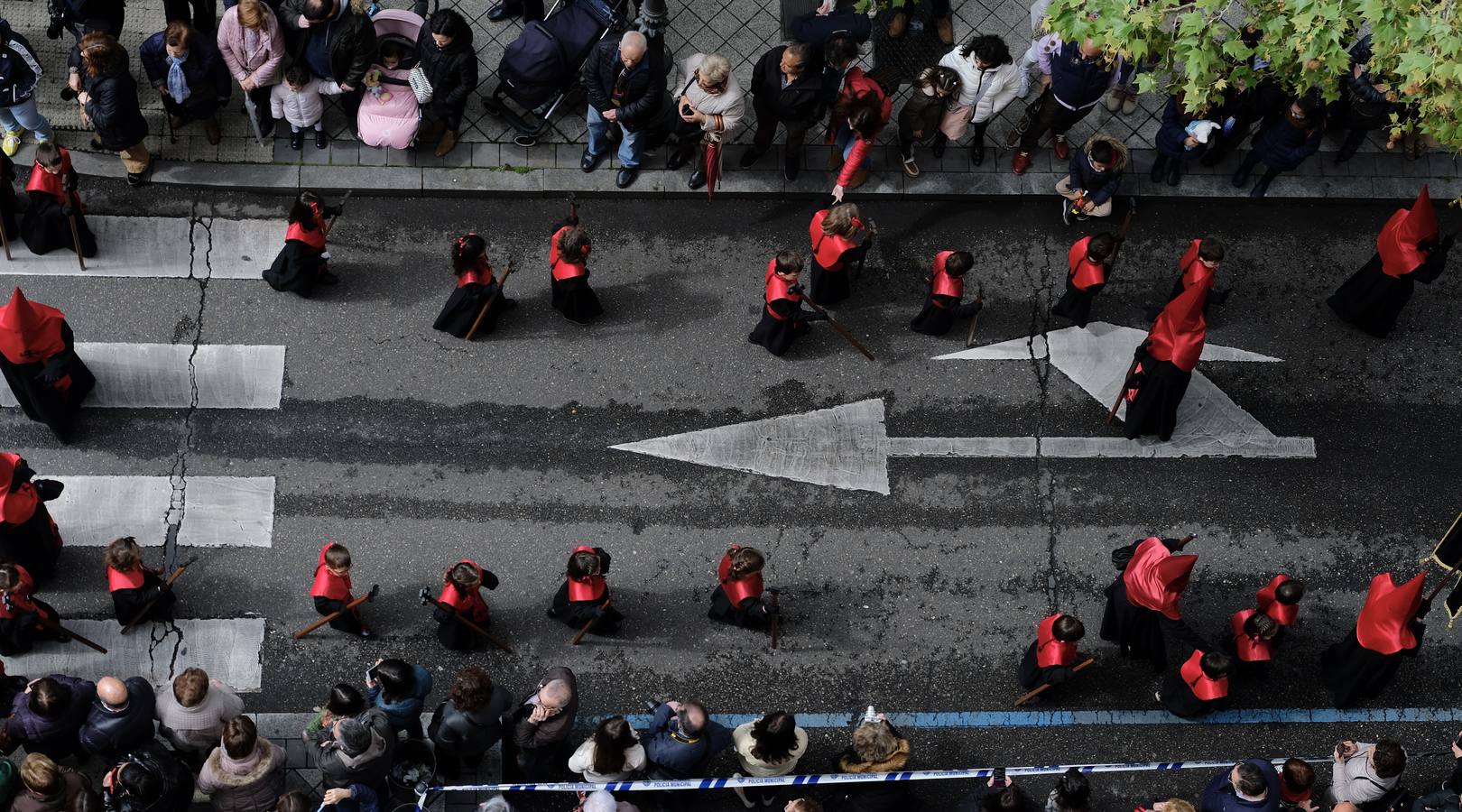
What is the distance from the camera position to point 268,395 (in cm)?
1249

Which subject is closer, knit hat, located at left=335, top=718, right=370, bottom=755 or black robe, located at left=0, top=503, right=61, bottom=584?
knit hat, located at left=335, top=718, right=370, bottom=755

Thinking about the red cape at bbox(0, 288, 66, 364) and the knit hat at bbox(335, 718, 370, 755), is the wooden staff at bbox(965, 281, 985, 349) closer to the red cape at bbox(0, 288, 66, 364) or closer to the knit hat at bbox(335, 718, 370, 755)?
the knit hat at bbox(335, 718, 370, 755)

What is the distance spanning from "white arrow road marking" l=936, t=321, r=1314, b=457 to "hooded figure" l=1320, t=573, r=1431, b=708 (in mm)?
1673

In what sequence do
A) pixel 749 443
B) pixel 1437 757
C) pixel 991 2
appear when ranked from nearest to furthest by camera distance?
pixel 1437 757 < pixel 749 443 < pixel 991 2

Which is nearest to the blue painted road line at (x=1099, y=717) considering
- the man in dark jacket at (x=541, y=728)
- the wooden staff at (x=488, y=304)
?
the man in dark jacket at (x=541, y=728)

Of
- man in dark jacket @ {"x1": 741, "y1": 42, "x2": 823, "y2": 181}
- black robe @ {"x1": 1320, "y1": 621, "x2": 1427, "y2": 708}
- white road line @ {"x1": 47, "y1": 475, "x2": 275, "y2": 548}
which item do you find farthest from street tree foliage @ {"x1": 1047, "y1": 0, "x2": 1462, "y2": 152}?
white road line @ {"x1": 47, "y1": 475, "x2": 275, "y2": 548}

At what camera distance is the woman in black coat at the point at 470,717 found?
10.3 m

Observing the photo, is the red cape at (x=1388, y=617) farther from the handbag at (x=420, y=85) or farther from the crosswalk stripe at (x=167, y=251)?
the crosswalk stripe at (x=167, y=251)

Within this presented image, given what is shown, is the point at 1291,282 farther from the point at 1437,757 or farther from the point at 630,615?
the point at 630,615

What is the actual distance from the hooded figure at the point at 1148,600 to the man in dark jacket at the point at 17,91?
8.84 m

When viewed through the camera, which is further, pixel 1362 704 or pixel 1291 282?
pixel 1291 282

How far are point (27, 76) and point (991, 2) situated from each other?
844 centimetres

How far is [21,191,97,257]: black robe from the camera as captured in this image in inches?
490

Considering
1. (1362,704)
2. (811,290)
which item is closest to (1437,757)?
(1362,704)
